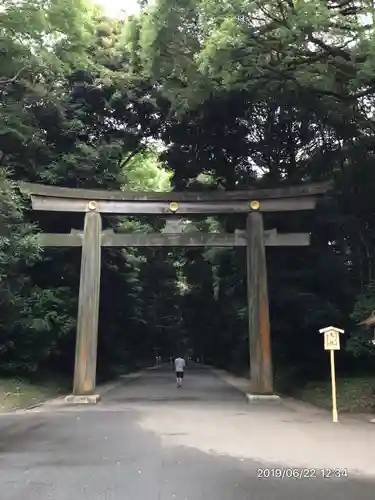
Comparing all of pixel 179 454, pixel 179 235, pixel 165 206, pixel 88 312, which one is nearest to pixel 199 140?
pixel 165 206

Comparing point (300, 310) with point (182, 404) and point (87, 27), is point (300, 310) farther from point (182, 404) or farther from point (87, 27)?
point (87, 27)

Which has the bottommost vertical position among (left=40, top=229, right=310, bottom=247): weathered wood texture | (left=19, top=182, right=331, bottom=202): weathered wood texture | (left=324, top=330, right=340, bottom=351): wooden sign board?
(left=324, top=330, right=340, bottom=351): wooden sign board

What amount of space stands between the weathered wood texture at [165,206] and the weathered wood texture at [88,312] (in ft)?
1.60

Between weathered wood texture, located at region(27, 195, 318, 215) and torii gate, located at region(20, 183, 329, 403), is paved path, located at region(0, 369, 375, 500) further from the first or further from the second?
weathered wood texture, located at region(27, 195, 318, 215)

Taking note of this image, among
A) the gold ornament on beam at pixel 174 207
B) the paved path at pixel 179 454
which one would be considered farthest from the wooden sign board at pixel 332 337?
the gold ornament on beam at pixel 174 207

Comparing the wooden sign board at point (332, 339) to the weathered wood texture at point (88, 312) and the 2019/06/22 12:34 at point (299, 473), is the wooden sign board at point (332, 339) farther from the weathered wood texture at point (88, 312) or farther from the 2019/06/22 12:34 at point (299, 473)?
the weathered wood texture at point (88, 312)

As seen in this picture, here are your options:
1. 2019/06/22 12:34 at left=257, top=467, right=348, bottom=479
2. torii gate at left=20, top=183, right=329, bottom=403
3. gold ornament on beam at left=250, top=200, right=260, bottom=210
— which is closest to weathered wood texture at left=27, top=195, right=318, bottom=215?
torii gate at left=20, top=183, right=329, bottom=403

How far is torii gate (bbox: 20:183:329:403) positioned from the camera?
16594 millimetres

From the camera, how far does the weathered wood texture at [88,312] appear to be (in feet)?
53.0

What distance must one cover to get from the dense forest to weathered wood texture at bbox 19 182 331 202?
71 cm

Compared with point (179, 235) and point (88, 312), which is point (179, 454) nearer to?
point (88, 312)

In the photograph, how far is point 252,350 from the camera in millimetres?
16719

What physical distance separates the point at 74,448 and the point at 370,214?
12037mm

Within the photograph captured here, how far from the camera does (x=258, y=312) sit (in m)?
16.8
